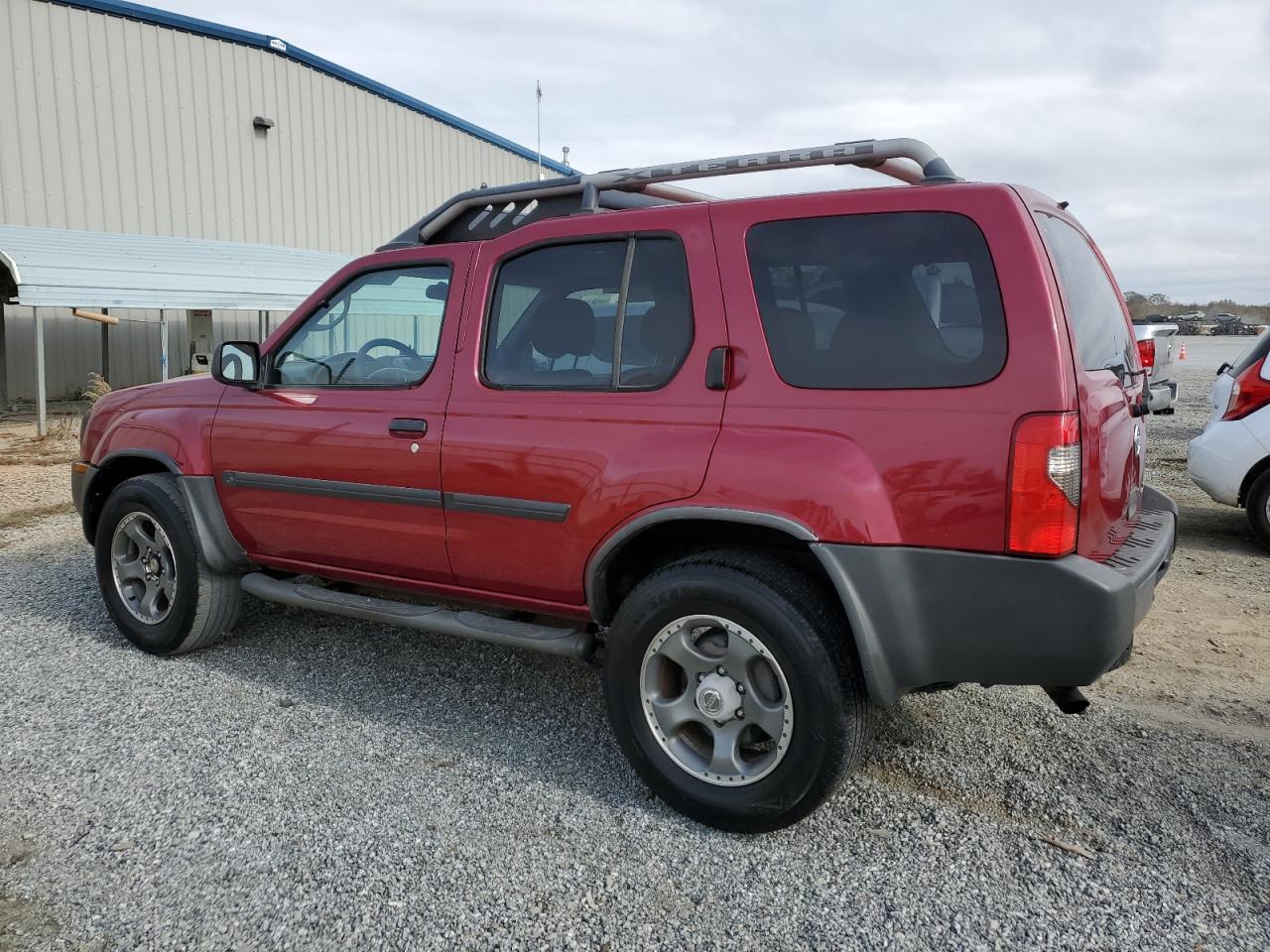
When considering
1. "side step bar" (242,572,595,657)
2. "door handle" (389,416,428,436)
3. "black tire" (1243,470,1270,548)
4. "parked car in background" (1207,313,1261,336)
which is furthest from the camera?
"parked car in background" (1207,313,1261,336)

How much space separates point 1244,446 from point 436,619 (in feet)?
19.1

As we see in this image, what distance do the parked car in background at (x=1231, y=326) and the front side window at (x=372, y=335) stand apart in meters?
50.3

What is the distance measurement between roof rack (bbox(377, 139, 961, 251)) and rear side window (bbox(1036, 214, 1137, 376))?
1.25ft

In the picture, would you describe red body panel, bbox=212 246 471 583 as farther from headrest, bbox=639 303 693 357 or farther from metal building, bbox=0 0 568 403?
metal building, bbox=0 0 568 403

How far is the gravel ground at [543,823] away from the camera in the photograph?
242cm

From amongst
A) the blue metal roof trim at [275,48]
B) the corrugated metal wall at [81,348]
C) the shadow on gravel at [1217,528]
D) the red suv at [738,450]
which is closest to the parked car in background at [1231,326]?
the blue metal roof trim at [275,48]

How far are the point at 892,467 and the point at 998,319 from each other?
19.0 inches

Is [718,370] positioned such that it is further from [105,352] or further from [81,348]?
Result: [81,348]

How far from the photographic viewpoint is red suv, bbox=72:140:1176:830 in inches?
98.2

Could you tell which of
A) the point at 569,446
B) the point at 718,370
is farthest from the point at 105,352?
the point at 718,370

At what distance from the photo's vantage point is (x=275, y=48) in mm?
19234

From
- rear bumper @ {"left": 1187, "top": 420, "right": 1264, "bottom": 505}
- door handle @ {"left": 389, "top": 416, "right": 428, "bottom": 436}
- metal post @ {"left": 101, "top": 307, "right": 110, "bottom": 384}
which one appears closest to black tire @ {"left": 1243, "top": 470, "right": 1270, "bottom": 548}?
rear bumper @ {"left": 1187, "top": 420, "right": 1264, "bottom": 505}

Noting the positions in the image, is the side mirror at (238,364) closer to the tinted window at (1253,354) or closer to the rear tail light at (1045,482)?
the rear tail light at (1045,482)

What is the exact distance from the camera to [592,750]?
3432 millimetres
